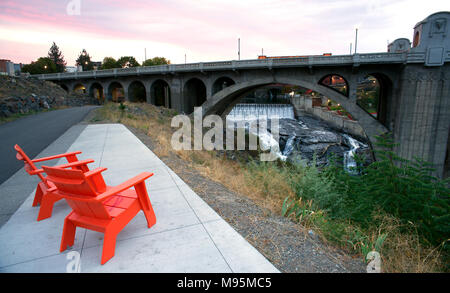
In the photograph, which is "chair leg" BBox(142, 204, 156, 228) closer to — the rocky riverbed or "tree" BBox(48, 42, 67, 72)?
the rocky riverbed

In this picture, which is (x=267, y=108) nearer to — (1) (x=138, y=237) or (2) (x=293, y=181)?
(2) (x=293, y=181)

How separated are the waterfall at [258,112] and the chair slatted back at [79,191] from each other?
34.2m

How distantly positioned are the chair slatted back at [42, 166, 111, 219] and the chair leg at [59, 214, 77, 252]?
0.58 ft

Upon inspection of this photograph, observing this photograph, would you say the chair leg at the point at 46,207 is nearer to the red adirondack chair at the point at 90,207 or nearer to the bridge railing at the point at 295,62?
the red adirondack chair at the point at 90,207

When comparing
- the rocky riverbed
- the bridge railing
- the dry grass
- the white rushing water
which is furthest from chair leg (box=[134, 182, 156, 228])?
the white rushing water

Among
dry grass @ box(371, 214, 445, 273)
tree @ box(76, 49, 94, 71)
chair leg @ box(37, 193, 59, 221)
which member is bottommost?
dry grass @ box(371, 214, 445, 273)

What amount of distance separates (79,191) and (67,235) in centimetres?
63

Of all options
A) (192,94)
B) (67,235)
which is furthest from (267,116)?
(67,235)

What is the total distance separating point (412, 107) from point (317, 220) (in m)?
21.3

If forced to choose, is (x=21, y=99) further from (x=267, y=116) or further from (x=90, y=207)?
(x=267, y=116)

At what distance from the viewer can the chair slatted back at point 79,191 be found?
240 centimetres

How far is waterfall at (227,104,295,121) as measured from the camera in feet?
126

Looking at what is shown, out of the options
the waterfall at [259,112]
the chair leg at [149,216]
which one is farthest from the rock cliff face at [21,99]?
the waterfall at [259,112]

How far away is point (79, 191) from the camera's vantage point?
98.7 inches
